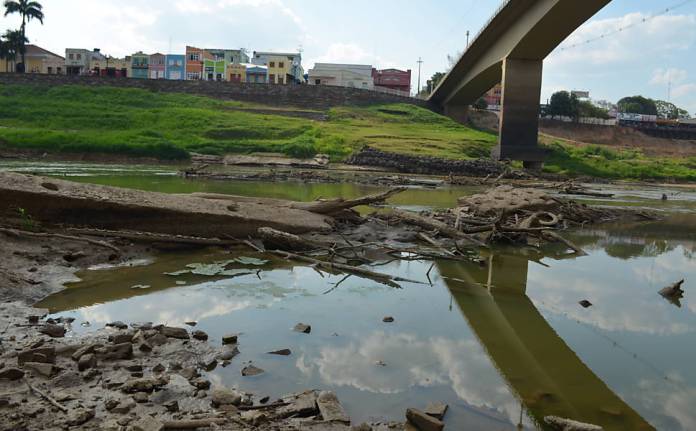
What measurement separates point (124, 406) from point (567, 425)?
2.89 m

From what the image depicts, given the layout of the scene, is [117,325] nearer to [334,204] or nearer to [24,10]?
[334,204]

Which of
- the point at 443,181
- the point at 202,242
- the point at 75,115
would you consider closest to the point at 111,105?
the point at 75,115

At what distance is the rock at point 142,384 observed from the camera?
4215mm

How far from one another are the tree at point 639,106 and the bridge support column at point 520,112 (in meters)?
74.8

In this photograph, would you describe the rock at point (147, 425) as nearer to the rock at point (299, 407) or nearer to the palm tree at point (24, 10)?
the rock at point (299, 407)

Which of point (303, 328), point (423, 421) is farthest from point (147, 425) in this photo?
point (303, 328)

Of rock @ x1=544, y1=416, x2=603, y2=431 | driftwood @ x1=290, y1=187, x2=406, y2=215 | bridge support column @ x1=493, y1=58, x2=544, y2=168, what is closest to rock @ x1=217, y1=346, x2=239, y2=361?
rock @ x1=544, y1=416, x2=603, y2=431

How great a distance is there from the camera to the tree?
105875 millimetres

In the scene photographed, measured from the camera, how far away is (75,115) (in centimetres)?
4553

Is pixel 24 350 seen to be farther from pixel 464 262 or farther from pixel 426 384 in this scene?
pixel 464 262

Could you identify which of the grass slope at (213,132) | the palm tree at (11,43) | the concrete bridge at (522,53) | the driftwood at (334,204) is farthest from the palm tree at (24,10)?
the driftwood at (334,204)

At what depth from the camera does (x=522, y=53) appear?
124 ft

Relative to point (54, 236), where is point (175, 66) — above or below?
above

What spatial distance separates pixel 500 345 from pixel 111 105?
165 feet
